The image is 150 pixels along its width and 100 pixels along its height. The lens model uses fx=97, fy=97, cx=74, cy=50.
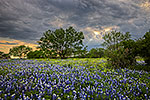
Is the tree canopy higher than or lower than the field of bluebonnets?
higher

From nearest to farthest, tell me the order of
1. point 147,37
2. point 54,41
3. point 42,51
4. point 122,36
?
point 147,37
point 42,51
point 54,41
point 122,36

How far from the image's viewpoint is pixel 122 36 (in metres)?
38.6

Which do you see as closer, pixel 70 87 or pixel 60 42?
pixel 70 87

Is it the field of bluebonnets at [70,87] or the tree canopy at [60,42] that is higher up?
the tree canopy at [60,42]

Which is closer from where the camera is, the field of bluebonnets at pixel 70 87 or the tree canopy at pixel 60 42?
the field of bluebonnets at pixel 70 87

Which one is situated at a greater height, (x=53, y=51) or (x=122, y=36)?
(x=122, y=36)

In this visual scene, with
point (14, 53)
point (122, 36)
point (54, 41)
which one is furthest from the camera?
point (122, 36)

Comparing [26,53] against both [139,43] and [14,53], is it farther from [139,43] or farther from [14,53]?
[139,43]

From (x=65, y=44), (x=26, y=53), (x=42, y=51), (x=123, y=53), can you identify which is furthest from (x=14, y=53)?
(x=123, y=53)

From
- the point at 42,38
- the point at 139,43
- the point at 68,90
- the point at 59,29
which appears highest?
the point at 59,29

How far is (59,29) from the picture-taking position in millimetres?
23984

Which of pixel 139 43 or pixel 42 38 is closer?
pixel 139 43

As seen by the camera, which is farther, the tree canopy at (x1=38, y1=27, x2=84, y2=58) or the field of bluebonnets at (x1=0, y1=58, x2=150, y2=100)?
the tree canopy at (x1=38, y1=27, x2=84, y2=58)

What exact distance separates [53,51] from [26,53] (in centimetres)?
559
